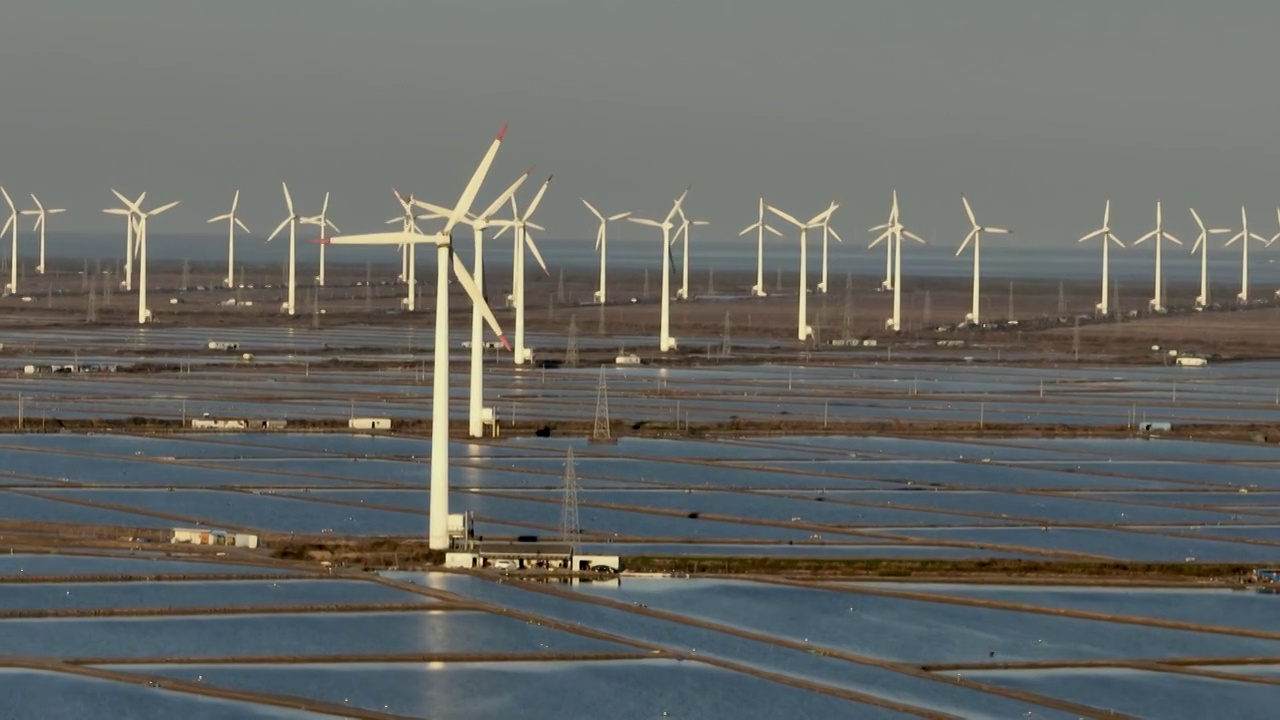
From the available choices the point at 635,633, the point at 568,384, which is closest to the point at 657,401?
the point at 568,384

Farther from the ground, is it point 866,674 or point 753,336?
point 753,336

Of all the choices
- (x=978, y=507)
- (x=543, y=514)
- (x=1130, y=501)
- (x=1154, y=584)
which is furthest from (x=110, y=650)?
(x=1130, y=501)

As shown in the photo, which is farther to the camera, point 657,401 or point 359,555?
point 657,401

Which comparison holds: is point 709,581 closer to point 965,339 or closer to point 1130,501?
point 1130,501

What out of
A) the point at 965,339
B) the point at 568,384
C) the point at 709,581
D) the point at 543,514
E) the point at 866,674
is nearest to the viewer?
the point at 866,674

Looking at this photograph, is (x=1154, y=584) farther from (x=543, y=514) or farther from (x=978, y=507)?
(x=543, y=514)

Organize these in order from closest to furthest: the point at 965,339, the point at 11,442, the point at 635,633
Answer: the point at 635,633 < the point at 11,442 < the point at 965,339
